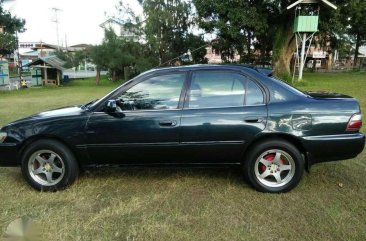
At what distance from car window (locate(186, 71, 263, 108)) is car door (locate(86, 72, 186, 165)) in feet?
0.62

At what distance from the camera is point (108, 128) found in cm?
437

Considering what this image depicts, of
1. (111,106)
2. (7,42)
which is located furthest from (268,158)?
(7,42)

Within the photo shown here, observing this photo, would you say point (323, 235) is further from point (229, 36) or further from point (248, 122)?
point (229, 36)

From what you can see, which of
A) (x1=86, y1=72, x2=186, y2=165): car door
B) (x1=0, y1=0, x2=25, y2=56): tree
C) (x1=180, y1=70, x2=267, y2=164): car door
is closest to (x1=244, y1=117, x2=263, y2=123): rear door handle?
(x1=180, y1=70, x2=267, y2=164): car door

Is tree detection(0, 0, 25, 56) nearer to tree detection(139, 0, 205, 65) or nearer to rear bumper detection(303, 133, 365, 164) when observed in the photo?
tree detection(139, 0, 205, 65)

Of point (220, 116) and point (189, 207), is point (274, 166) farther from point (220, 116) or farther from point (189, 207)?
point (189, 207)

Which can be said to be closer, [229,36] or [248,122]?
[248,122]

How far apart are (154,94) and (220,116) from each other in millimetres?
873

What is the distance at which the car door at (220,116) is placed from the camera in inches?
166

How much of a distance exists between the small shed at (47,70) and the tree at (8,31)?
3278 millimetres

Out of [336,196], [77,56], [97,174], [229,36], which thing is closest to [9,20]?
[77,56]

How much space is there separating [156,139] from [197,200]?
34.0 inches

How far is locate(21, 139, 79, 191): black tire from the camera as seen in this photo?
445cm

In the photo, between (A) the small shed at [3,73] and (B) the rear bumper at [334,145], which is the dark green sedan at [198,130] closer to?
(B) the rear bumper at [334,145]
